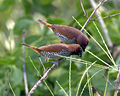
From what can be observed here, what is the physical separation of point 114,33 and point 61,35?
1.03 meters

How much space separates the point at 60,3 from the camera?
12.6ft

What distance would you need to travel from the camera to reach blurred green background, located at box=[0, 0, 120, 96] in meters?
1.51

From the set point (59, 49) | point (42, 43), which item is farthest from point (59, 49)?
point (42, 43)

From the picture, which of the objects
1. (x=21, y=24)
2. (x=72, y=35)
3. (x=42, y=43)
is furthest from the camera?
(x=21, y=24)

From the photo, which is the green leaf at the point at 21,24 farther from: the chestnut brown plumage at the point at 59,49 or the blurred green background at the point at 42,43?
the chestnut brown plumage at the point at 59,49

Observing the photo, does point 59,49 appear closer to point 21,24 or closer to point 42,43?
point 42,43

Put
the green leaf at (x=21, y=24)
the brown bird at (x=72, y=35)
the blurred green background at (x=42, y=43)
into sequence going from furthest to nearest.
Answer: the green leaf at (x=21, y=24) → the blurred green background at (x=42, y=43) → the brown bird at (x=72, y=35)

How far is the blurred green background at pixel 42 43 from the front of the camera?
1.51 metres

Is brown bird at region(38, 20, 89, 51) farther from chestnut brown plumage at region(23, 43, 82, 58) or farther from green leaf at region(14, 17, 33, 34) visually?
green leaf at region(14, 17, 33, 34)

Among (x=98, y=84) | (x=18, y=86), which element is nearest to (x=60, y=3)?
(x=18, y=86)

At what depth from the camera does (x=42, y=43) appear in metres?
1.68

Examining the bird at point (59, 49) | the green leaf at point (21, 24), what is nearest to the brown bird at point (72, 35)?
the bird at point (59, 49)

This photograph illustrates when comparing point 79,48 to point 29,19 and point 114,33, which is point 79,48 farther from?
point 29,19

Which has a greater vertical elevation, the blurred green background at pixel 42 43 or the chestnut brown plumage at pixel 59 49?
the chestnut brown plumage at pixel 59 49
